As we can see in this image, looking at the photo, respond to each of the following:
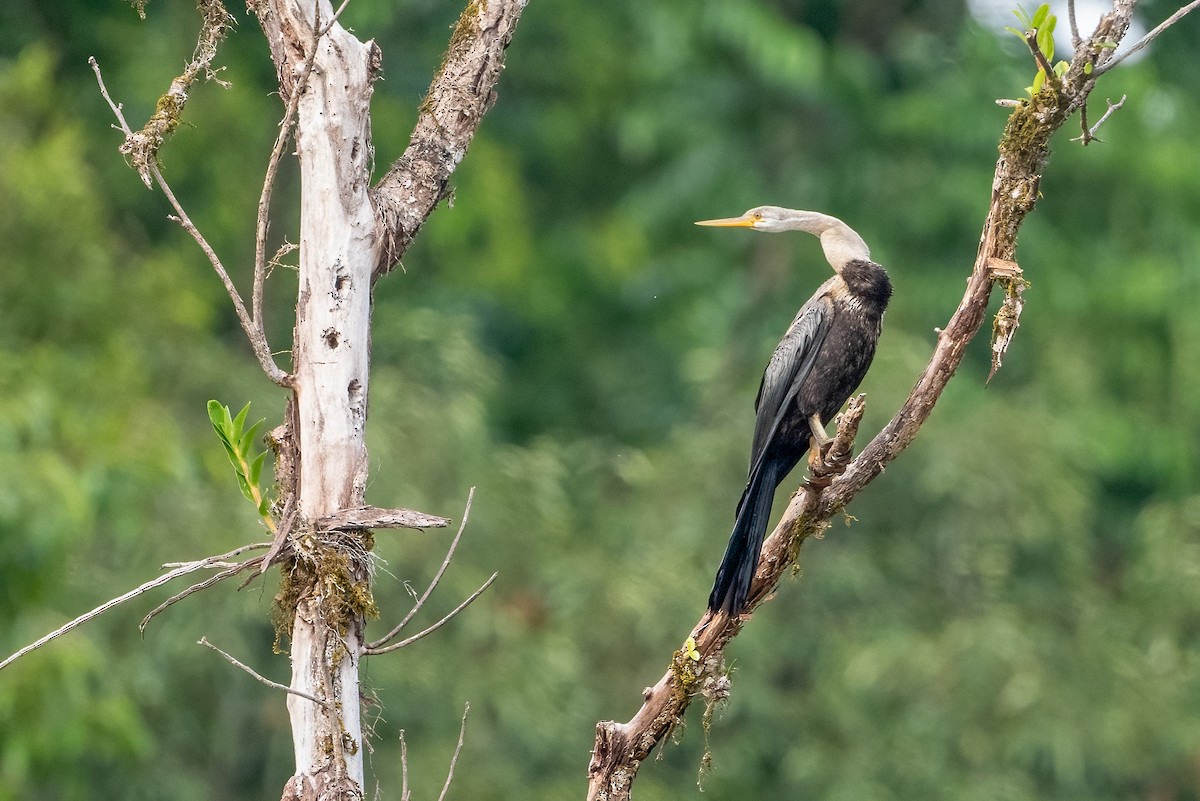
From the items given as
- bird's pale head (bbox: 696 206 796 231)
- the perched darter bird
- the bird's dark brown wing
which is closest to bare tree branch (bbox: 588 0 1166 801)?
the perched darter bird

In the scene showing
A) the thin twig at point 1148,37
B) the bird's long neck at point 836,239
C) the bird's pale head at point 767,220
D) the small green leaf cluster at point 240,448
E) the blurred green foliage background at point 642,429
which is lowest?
the small green leaf cluster at point 240,448

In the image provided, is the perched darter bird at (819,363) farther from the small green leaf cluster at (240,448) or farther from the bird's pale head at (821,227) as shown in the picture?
the small green leaf cluster at (240,448)

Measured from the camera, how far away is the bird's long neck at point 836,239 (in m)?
4.73

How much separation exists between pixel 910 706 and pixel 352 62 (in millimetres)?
6564

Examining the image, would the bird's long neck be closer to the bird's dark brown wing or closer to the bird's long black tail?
the bird's dark brown wing

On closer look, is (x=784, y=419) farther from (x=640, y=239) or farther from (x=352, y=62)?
(x=640, y=239)

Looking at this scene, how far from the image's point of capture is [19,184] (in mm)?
8188

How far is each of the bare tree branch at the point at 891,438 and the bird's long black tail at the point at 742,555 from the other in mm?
30

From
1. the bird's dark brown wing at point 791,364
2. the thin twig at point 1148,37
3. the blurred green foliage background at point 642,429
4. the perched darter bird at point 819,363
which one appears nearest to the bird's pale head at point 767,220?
the perched darter bird at point 819,363

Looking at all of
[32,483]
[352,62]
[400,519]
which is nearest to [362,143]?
[352,62]

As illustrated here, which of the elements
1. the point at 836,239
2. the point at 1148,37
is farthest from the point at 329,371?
the point at 836,239

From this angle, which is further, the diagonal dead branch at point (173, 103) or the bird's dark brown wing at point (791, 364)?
the bird's dark brown wing at point (791, 364)

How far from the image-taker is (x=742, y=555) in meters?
3.78

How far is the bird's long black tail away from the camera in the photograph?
3.70 m
